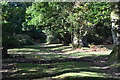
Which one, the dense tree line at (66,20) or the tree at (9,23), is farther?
the dense tree line at (66,20)

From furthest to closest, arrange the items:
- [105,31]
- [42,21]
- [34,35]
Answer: [34,35], [105,31], [42,21]

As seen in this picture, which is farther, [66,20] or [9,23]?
[9,23]

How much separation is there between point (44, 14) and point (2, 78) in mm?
17676

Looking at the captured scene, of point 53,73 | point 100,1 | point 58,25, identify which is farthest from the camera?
point 58,25

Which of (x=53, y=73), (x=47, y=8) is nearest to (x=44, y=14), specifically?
(x=47, y=8)

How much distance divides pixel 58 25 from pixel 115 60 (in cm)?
1706

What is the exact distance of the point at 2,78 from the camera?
929 centimetres

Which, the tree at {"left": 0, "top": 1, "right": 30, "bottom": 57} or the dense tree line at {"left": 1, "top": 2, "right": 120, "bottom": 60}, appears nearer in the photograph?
the tree at {"left": 0, "top": 1, "right": 30, "bottom": 57}

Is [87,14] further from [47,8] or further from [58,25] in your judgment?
[58,25]

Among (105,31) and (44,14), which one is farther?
(105,31)

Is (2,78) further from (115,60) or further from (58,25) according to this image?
(58,25)

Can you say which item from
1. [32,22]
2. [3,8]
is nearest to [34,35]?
[32,22]

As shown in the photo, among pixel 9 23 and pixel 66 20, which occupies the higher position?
pixel 66 20

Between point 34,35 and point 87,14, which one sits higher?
point 87,14
